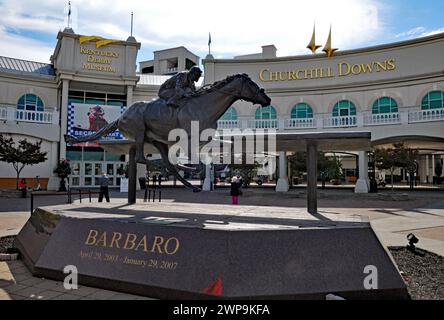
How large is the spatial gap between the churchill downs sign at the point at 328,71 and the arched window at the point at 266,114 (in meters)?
2.35

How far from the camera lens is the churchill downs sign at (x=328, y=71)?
25672 millimetres

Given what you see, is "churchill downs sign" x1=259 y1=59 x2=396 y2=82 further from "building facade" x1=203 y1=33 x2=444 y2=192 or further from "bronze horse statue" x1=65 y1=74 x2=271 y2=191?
"bronze horse statue" x1=65 y1=74 x2=271 y2=191

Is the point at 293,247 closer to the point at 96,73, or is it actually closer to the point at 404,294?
the point at 404,294

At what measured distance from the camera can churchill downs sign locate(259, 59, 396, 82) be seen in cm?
2567

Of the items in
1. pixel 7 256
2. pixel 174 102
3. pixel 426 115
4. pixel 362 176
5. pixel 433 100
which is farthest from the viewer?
pixel 362 176

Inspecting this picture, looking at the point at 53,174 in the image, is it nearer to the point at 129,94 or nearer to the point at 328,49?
the point at 129,94

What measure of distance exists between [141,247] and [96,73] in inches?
1043

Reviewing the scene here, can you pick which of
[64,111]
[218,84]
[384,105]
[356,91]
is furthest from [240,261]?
[64,111]

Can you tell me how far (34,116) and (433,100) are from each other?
28263mm

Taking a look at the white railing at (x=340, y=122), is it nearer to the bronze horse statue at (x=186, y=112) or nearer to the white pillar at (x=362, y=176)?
the white pillar at (x=362, y=176)

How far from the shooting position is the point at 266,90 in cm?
2844

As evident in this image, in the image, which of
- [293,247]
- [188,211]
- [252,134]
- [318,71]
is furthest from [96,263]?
[318,71]

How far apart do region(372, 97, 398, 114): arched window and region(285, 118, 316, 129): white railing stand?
4390 millimetres

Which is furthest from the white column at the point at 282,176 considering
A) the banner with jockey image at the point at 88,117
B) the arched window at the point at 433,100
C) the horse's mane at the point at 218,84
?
the horse's mane at the point at 218,84
